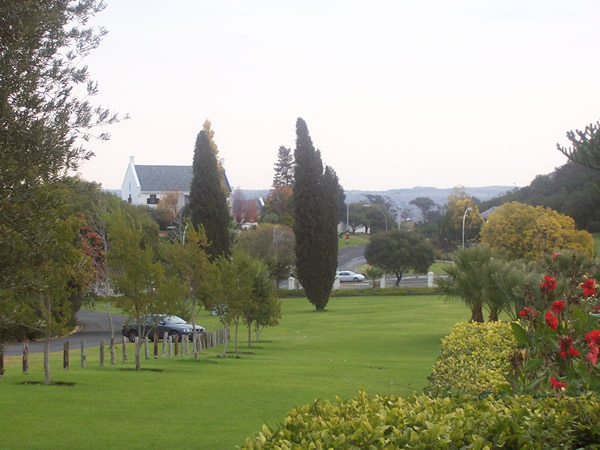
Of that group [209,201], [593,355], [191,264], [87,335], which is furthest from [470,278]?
[209,201]

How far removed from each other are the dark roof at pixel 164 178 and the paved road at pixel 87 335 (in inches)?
1822

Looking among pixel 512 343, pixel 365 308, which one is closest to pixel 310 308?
pixel 365 308

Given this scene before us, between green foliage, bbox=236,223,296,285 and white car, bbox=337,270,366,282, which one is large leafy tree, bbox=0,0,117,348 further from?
white car, bbox=337,270,366,282

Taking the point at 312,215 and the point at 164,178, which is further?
the point at 164,178

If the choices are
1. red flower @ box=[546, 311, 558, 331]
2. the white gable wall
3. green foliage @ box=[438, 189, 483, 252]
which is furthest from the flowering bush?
the white gable wall

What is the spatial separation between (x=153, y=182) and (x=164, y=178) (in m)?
1.63

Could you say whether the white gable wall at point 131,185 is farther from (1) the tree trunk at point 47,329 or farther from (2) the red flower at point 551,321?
(2) the red flower at point 551,321

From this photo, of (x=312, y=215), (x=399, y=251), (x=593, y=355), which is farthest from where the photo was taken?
(x=399, y=251)

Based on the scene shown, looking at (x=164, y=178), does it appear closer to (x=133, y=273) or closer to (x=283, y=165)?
(x=283, y=165)

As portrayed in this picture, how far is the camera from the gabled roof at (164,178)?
319 ft

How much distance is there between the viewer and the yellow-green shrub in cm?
909

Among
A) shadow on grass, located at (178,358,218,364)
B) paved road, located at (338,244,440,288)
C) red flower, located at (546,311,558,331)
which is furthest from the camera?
paved road, located at (338,244,440,288)

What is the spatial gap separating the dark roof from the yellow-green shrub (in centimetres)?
8193

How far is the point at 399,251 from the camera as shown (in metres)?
65.6
